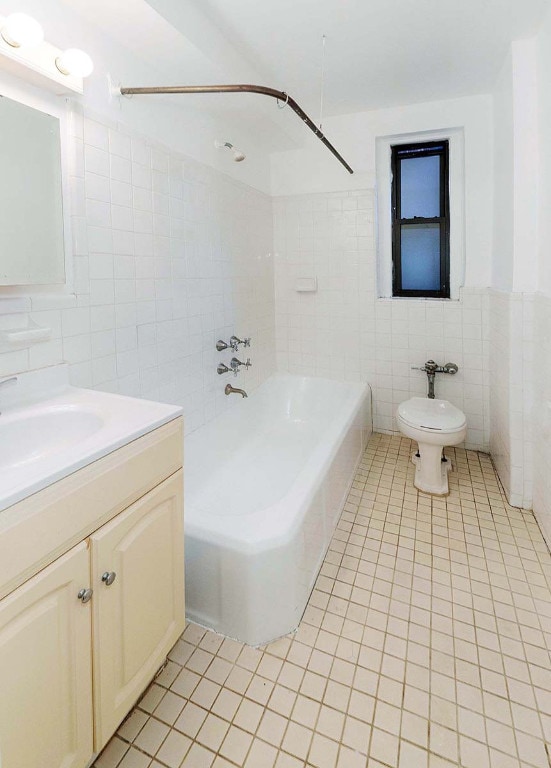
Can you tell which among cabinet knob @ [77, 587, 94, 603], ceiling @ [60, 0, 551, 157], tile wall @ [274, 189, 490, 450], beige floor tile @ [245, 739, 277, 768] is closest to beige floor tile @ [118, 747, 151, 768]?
beige floor tile @ [245, 739, 277, 768]

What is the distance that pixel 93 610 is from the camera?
0.99m

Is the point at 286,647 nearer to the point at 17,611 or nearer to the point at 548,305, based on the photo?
the point at 17,611

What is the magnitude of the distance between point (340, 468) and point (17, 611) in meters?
1.74

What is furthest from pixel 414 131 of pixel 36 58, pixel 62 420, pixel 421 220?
pixel 62 420

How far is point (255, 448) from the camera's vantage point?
9.23 ft

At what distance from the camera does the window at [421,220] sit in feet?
10.1

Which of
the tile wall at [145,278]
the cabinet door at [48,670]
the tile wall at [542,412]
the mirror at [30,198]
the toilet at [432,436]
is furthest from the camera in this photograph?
the toilet at [432,436]

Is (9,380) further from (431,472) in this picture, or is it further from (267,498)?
(431,472)

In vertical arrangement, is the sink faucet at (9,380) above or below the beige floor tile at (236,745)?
above

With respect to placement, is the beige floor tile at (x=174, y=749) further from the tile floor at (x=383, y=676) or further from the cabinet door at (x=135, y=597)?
the cabinet door at (x=135, y=597)

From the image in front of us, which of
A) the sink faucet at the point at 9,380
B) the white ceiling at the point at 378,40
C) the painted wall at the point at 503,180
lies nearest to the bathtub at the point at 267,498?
the sink faucet at the point at 9,380

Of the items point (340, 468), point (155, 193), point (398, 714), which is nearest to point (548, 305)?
point (340, 468)

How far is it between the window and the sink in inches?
101

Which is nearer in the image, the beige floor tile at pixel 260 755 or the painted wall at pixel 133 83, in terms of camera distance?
the beige floor tile at pixel 260 755
